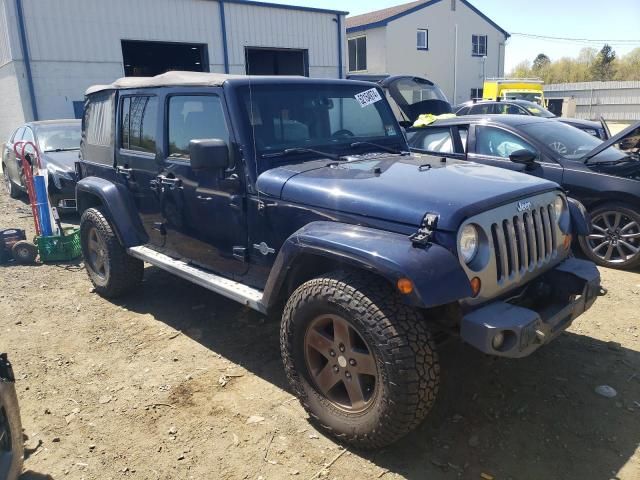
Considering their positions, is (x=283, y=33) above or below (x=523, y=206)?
above

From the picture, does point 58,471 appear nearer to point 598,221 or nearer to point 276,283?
point 276,283

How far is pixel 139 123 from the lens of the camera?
4.50 meters

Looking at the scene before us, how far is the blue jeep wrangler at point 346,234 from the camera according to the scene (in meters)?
2.58

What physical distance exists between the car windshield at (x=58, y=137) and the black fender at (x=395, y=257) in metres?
7.91

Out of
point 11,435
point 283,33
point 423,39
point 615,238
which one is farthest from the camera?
point 423,39

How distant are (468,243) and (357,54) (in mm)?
30053

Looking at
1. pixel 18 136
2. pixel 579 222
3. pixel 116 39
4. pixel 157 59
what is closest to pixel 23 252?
pixel 18 136

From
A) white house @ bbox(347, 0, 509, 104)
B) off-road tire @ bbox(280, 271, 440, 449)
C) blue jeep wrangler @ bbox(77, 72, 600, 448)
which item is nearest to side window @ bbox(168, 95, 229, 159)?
blue jeep wrangler @ bbox(77, 72, 600, 448)

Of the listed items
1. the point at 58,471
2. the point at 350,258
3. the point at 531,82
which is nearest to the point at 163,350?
the point at 58,471

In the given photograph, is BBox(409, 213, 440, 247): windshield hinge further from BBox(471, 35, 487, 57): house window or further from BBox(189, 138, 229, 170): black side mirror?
BBox(471, 35, 487, 57): house window

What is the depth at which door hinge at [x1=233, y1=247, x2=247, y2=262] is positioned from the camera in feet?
11.9

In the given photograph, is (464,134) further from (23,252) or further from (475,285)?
(23,252)

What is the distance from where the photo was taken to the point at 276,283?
10.3 ft

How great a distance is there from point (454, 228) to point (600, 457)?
4.65 feet
